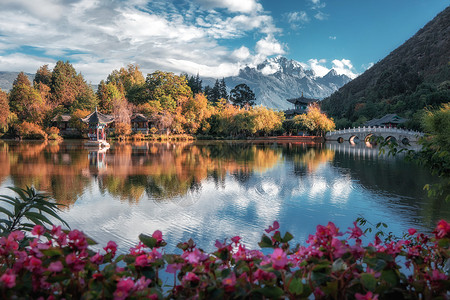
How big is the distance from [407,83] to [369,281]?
234 ft

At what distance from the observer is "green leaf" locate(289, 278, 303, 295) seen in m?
1.27

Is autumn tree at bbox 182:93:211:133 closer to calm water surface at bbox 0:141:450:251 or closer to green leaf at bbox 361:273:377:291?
calm water surface at bbox 0:141:450:251

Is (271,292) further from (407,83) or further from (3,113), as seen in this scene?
(407,83)

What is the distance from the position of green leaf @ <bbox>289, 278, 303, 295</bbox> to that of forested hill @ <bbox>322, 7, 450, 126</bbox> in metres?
46.8

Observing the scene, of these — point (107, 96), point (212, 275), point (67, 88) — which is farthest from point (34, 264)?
point (67, 88)

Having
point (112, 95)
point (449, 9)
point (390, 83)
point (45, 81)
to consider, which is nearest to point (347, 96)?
point (390, 83)

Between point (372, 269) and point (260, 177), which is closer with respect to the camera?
point (372, 269)

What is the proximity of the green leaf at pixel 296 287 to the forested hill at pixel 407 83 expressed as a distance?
4684 centimetres

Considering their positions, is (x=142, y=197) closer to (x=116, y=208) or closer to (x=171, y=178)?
(x=116, y=208)

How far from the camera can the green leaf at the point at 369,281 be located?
125 cm

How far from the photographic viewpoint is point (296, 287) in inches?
50.6

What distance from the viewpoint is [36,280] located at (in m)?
1.29

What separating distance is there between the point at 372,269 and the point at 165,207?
22.0ft

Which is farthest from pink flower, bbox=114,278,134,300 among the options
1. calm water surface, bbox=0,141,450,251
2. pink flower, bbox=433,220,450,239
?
calm water surface, bbox=0,141,450,251
